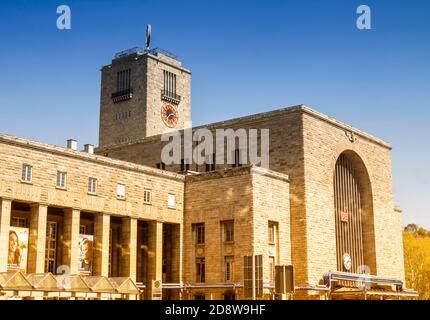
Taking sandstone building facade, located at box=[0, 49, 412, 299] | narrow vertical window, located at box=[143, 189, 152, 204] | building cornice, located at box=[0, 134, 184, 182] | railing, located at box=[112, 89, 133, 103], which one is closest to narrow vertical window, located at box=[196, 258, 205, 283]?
sandstone building facade, located at box=[0, 49, 412, 299]

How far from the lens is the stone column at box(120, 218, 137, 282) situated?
42.2 metres

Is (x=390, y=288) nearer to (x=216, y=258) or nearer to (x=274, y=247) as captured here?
(x=274, y=247)

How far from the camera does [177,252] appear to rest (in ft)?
152

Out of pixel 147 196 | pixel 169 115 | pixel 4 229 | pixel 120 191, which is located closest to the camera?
pixel 4 229

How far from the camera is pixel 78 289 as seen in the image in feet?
113

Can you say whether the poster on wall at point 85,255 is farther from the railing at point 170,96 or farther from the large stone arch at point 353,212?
the railing at point 170,96

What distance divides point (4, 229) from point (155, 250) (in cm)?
1214

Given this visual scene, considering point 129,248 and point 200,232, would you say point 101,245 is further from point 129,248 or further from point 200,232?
point 200,232

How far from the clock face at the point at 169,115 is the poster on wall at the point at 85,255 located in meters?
42.3

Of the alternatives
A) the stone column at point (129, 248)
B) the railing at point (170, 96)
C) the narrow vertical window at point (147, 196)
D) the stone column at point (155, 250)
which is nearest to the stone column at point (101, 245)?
the stone column at point (129, 248)

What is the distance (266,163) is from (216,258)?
352 inches

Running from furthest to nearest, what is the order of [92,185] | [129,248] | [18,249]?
[129,248] < [92,185] < [18,249]

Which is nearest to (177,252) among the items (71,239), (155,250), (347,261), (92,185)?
(155,250)
